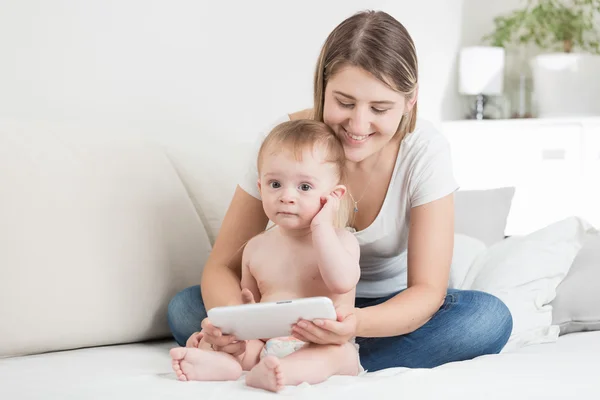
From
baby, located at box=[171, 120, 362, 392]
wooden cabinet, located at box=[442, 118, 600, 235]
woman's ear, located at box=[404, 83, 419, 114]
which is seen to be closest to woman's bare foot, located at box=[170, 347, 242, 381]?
baby, located at box=[171, 120, 362, 392]

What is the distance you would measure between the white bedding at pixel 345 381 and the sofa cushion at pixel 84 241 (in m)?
0.10

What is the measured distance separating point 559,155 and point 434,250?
2.37 meters

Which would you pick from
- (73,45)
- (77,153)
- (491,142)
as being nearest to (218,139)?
(73,45)

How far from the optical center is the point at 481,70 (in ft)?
12.4

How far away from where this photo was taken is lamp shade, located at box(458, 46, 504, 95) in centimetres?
376

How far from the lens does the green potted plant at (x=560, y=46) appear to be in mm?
3717

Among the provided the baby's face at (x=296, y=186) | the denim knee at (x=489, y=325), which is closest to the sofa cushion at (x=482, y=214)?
the denim knee at (x=489, y=325)

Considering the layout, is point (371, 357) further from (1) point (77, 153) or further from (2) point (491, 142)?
(2) point (491, 142)

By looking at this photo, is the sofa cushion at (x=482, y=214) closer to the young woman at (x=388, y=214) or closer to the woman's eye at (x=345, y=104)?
the young woman at (x=388, y=214)

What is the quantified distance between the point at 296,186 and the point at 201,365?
1.16 ft

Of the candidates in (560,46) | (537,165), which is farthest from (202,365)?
(560,46)

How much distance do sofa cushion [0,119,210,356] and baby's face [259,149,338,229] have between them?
413 mm

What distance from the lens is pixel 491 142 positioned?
3691mm

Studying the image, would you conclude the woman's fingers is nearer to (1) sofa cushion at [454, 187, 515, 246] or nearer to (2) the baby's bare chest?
(2) the baby's bare chest
